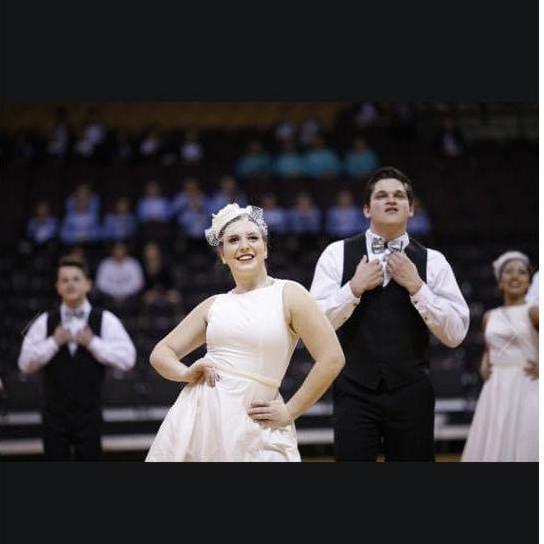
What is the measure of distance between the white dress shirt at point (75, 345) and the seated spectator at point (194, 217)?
175 cm

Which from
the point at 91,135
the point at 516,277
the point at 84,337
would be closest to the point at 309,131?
the point at 91,135

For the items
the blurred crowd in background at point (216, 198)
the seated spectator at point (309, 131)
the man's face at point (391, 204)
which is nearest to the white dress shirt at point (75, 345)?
the blurred crowd in background at point (216, 198)

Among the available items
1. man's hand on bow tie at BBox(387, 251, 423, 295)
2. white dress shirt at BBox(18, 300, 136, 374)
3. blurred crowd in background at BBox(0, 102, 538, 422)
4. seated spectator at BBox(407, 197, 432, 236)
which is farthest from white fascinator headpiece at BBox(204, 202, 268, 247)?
seated spectator at BBox(407, 197, 432, 236)

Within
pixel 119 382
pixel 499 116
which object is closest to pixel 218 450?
pixel 119 382

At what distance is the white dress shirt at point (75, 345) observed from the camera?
528 centimetres

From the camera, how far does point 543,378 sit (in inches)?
178

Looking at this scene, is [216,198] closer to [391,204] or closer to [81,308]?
[81,308]

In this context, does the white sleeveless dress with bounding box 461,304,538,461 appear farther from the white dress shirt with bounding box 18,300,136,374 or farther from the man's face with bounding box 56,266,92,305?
the man's face with bounding box 56,266,92,305

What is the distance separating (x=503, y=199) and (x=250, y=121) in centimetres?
250

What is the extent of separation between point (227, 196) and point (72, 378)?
6.72ft

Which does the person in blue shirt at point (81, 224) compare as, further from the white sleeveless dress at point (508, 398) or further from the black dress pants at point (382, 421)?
the black dress pants at point (382, 421)

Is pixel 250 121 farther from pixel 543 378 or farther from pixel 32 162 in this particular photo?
pixel 543 378

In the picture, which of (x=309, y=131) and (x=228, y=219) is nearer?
(x=228, y=219)

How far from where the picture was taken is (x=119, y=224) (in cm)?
728
